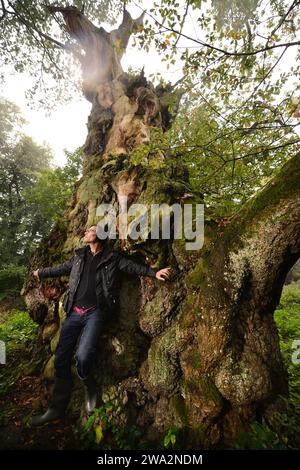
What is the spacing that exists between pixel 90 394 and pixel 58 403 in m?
0.51

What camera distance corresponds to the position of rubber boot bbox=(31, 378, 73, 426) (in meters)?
3.37

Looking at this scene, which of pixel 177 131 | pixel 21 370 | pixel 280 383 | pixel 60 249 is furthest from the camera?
pixel 177 131

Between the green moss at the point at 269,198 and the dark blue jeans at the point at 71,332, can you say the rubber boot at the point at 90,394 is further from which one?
the green moss at the point at 269,198

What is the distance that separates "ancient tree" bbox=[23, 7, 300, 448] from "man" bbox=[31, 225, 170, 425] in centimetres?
29

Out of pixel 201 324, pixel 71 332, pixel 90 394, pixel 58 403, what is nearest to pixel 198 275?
pixel 201 324

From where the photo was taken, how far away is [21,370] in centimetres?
463

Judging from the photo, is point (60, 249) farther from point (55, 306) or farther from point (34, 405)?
point (34, 405)

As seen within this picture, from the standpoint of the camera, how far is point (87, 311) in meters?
3.57

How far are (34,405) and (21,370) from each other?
3.56 feet

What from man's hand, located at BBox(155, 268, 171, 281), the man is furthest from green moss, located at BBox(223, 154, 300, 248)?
the man

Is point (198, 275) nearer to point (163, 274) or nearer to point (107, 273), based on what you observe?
point (163, 274)

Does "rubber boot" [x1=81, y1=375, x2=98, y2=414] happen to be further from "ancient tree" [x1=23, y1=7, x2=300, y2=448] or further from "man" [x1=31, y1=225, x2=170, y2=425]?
"ancient tree" [x1=23, y1=7, x2=300, y2=448]

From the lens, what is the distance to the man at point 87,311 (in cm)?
335

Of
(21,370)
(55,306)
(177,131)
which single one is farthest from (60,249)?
(177,131)
